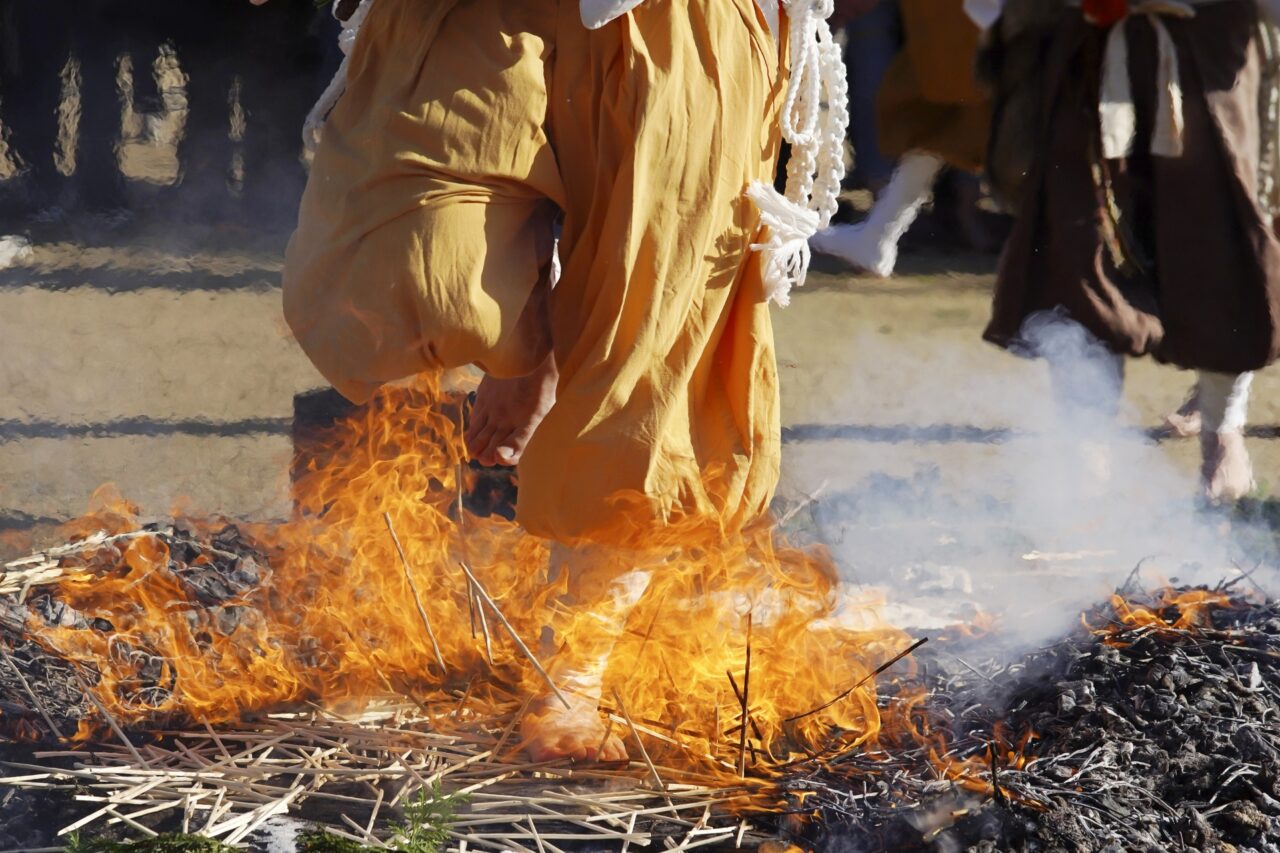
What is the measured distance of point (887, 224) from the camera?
7125 millimetres

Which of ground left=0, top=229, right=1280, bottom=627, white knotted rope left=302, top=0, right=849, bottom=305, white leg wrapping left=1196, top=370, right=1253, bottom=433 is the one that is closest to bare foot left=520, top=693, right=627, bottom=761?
white knotted rope left=302, top=0, right=849, bottom=305

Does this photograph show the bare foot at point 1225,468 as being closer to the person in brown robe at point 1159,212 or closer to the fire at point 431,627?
the person in brown robe at point 1159,212

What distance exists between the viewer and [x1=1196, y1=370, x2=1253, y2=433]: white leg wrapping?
5.18m

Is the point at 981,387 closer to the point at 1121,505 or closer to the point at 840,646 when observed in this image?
the point at 1121,505

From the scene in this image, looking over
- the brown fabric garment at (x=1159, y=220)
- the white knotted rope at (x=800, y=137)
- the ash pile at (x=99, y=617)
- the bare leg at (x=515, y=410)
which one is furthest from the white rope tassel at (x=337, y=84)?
the brown fabric garment at (x=1159, y=220)

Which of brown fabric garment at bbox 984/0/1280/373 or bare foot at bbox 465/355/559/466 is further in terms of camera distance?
brown fabric garment at bbox 984/0/1280/373

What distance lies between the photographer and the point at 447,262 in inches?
99.5

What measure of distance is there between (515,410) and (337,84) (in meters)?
0.74

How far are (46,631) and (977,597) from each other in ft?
7.81

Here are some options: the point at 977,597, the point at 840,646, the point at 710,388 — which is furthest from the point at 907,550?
the point at 710,388

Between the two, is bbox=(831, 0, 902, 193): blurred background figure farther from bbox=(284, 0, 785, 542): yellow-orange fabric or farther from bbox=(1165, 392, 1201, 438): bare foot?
bbox=(284, 0, 785, 542): yellow-orange fabric

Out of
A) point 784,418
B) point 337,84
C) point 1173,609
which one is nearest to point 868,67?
point 784,418

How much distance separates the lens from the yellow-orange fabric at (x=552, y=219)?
8.36ft

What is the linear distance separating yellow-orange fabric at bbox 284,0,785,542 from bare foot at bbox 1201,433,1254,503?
9.28ft
